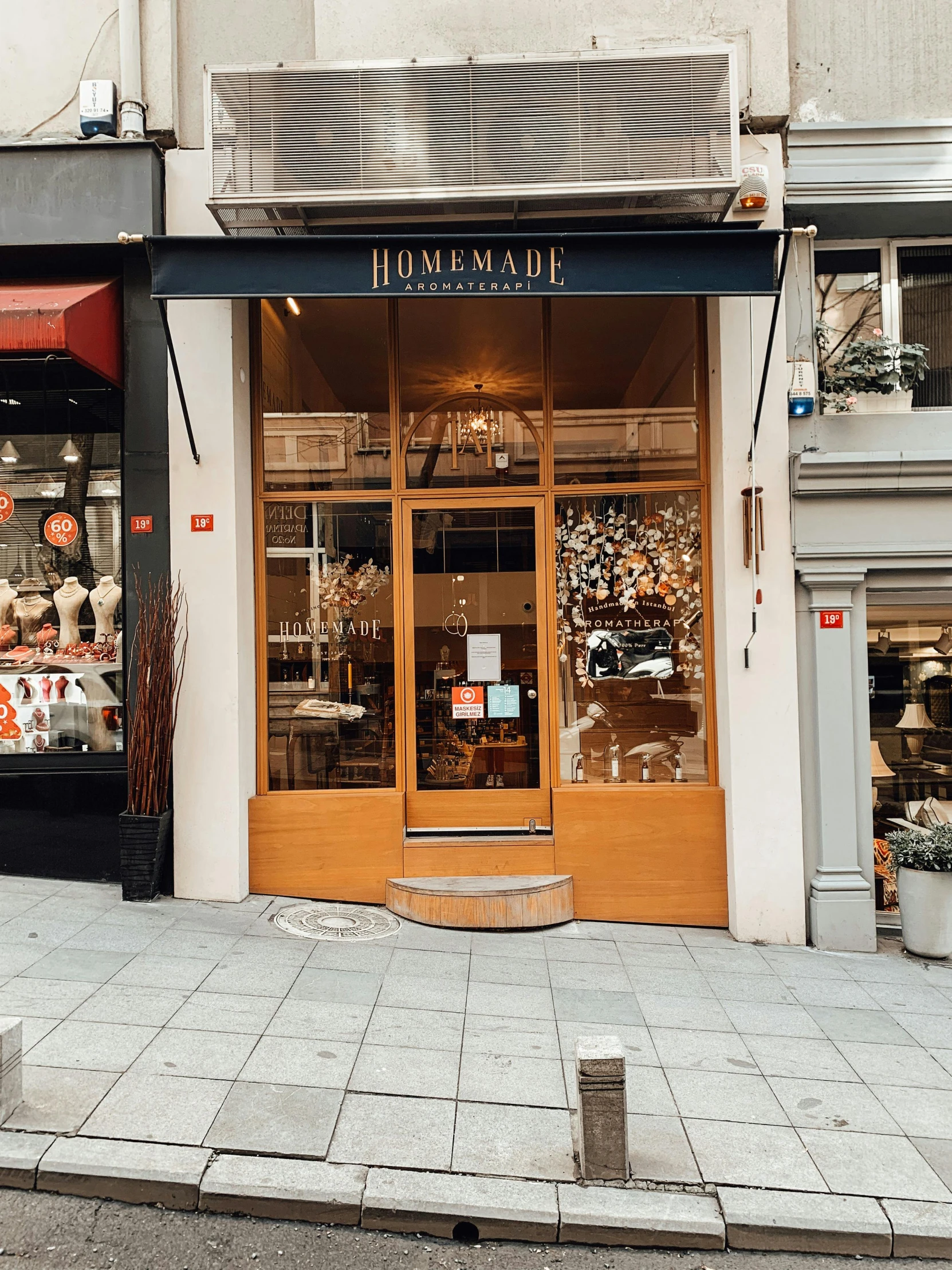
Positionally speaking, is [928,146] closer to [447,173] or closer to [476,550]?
[447,173]

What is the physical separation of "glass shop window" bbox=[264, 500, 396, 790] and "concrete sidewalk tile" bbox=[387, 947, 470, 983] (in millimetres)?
1674

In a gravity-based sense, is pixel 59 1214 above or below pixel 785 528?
below

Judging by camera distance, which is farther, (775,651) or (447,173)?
(775,651)

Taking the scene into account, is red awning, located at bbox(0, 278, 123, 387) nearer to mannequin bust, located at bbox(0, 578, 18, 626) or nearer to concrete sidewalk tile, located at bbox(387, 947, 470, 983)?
mannequin bust, located at bbox(0, 578, 18, 626)

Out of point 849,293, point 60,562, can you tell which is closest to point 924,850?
point 849,293

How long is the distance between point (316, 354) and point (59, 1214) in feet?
20.8

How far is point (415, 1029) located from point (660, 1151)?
1.58 m

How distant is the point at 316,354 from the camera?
765 centimetres

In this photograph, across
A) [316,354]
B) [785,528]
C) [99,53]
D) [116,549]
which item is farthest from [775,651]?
[99,53]

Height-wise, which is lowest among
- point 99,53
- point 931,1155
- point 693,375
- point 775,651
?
point 931,1155

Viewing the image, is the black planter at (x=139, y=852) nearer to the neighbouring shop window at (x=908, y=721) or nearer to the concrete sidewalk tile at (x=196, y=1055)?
the concrete sidewalk tile at (x=196, y=1055)

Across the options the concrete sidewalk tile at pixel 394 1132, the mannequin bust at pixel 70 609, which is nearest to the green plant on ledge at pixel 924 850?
the concrete sidewalk tile at pixel 394 1132

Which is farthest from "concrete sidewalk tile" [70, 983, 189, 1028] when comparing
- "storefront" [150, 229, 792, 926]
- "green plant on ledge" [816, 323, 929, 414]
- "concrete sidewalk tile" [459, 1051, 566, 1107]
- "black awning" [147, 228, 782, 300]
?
"green plant on ledge" [816, 323, 929, 414]

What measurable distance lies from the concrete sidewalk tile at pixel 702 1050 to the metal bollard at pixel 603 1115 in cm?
116
